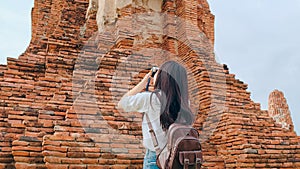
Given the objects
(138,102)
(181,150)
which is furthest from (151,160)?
(138,102)

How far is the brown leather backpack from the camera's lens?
206 centimetres

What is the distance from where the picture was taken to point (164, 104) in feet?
7.49

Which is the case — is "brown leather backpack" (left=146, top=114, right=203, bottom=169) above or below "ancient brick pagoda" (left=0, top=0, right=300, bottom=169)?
below

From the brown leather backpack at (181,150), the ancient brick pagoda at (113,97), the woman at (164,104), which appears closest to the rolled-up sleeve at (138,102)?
the woman at (164,104)

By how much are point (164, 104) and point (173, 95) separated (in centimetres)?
10

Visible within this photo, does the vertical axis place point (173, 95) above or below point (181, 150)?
above

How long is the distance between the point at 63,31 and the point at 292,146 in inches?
215

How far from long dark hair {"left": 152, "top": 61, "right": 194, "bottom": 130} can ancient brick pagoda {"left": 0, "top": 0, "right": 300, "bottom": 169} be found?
1809mm

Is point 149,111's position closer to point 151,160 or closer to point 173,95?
point 173,95

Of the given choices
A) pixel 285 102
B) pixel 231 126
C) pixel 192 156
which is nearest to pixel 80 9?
pixel 231 126

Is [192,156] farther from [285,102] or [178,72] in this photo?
[285,102]

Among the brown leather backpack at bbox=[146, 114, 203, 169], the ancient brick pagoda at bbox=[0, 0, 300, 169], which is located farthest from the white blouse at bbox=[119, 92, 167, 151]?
the ancient brick pagoda at bbox=[0, 0, 300, 169]

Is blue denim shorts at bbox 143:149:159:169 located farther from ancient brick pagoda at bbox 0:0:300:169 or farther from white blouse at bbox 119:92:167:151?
ancient brick pagoda at bbox 0:0:300:169

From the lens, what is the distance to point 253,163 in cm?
454
